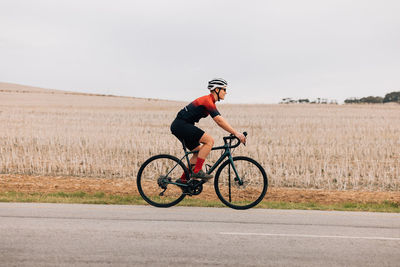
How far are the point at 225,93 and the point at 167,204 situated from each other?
90.9 inches

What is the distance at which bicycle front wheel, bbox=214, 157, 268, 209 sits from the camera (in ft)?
28.0

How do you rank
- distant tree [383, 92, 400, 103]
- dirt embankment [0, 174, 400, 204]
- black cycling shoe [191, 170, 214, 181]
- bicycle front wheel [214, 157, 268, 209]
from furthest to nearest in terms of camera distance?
distant tree [383, 92, 400, 103] < dirt embankment [0, 174, 400, 204] < bicycle front wheel [214, 157, 268, 209] < black cycling shoe [191, 170, 214, 181]

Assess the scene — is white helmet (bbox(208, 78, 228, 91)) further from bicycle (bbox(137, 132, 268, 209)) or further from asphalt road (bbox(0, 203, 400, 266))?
asphalt road (bbox(0, 203, 400, 266))

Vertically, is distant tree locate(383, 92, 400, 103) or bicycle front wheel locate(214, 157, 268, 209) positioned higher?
distant tree locate(383, 92, 400, 103)

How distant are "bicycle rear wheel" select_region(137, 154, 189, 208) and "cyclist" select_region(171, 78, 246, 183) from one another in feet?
1.36

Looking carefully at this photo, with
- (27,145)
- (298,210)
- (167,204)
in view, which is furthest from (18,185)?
(27,145)

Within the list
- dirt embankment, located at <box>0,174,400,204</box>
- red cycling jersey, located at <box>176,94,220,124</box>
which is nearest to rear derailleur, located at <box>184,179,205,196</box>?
red cycling jersey, located at <box>176,94,220,124</box>

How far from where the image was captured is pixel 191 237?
6.27 meters

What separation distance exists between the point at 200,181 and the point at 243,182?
794mm

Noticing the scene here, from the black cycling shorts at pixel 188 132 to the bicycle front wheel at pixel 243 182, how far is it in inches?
28.0

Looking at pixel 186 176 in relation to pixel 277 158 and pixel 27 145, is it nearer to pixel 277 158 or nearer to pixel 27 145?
pixel 277 158

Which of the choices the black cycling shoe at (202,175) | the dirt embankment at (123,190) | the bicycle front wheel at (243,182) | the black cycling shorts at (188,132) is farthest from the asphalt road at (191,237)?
the dirt embankment at (123,190)

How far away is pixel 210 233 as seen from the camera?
652 cm

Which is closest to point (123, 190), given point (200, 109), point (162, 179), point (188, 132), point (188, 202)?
point (188, 202)
